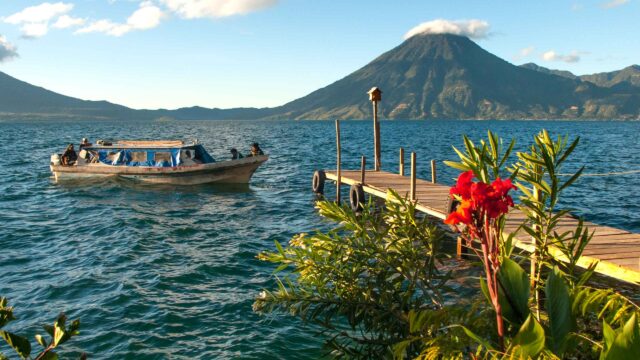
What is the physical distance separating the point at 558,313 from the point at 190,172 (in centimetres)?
2576

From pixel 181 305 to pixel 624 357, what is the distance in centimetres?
1028

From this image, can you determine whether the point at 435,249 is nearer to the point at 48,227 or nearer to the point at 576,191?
the point at 48,227

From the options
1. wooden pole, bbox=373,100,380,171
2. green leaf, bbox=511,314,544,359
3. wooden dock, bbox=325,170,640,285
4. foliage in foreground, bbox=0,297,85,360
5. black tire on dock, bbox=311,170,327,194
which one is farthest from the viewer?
wooden pole, bbox=373,100,380,171

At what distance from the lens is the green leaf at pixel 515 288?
371 cm

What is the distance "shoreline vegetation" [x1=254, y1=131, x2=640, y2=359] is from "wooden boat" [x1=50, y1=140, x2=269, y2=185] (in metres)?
22.4

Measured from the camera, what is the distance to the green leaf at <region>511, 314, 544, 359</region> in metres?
3.23

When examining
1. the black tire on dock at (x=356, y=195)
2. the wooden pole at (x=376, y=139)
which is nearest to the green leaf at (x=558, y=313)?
the black tire on dock at (x=356, y=195)

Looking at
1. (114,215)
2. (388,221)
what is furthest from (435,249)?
(114,215)

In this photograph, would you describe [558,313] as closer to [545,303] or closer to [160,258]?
[545,303]

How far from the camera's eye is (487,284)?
3.72 metres

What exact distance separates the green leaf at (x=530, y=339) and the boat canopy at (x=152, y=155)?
26477 mm

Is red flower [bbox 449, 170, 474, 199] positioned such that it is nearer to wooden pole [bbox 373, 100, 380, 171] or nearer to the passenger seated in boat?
wooden pole [bbox 373, 100, 380, 171]

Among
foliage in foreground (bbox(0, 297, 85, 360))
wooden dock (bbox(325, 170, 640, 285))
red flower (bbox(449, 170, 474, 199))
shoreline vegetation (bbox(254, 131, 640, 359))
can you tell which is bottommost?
wooden dock (bbox(325, 170, 640, 285))

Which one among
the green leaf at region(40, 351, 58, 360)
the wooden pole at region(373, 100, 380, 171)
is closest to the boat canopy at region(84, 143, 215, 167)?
the wooden pole at region(373, 100, 380, 171)
